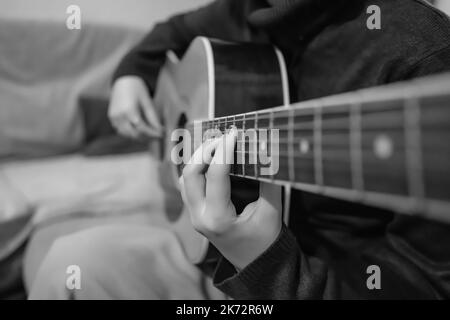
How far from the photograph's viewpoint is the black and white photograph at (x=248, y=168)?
245 mm

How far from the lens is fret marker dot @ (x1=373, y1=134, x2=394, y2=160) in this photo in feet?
0.74

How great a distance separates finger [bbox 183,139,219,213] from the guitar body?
5 cm

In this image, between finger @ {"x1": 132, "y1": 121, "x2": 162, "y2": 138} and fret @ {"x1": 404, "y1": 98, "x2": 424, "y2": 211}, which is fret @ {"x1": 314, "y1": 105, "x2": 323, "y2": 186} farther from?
finger @ {"x1": 132, "y1": 121, "x2": 162, "y2": 138}

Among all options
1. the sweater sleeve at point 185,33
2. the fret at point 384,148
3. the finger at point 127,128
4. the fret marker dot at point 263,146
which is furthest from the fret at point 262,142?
the finger at point 127,128

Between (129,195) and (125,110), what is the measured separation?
215mm

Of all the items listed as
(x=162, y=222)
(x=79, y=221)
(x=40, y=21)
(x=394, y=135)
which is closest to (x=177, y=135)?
(x=162, y=222)

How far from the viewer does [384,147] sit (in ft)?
0.74

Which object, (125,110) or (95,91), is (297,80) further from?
(95,91)

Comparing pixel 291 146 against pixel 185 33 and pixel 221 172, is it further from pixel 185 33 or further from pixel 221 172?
pixel 185 33

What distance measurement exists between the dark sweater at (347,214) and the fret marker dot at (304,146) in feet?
0.58

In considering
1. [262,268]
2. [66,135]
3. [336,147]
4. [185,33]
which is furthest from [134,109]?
[336,147]

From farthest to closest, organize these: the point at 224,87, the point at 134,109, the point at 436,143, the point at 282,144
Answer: the point at 134,109, the point at 224,87, the point at 282,144, the point at 436,143

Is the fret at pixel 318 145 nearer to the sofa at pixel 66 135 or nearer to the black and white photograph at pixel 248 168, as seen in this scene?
the black and white photograph at pixel 248 168

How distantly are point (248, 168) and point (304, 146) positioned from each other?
0.10 m
